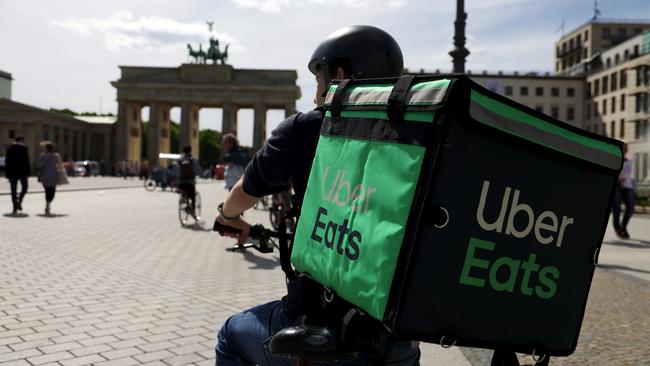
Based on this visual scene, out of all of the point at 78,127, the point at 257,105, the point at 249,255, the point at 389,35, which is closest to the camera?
the point at 389,35

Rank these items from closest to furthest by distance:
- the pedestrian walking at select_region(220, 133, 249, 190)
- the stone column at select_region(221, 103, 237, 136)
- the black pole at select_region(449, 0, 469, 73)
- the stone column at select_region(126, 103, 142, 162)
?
1. the black pole at select_region(449, 0, 469, 73)
2. the pedestrian walking at select_region(220, 133, 249, 190)
3. the stone column at select_region(221, 103, 237, 136)
4. the stone column at select_region(126, 103, 142, 162)

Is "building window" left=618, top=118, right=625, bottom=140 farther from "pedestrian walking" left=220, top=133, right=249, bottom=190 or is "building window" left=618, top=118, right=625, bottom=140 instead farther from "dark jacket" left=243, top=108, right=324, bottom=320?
"dark jacket" left=243, top=108, right=324, bottom=320

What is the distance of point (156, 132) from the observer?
8250cm

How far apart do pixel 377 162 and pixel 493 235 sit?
32 centimetres

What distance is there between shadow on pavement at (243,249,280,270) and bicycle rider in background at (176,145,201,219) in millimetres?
4262

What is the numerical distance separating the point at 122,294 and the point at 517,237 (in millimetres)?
5136

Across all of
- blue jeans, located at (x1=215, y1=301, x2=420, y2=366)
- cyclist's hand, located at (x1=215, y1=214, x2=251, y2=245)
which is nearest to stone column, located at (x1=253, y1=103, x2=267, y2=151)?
cyclist's hand, located at (x1=215, y1=214, x2=251, y2=245)

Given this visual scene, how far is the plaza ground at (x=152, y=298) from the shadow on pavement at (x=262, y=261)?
0.05 feet

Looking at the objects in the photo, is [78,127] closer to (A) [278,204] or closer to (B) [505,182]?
(A) [278,204]

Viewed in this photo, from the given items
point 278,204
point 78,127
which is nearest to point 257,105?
point 78,127

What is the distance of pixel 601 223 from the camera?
1.61 m

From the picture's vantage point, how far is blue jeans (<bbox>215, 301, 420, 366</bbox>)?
1.72m

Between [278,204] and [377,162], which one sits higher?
[377,162]

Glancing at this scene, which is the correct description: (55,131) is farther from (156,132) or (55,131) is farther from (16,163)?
(16,163)
